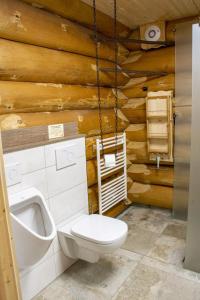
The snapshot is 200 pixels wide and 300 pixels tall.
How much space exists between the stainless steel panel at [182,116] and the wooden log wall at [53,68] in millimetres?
826

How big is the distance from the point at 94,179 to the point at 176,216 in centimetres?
132

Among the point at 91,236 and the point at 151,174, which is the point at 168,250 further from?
the point at 151,174

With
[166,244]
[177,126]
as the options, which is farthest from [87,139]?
[166,244]

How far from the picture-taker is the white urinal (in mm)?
1546

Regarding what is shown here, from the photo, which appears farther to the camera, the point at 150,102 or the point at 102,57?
the point at 150,102

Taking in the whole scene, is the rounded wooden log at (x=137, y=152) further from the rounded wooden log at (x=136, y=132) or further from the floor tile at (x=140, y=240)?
the floor tile at (x=140, y=240)

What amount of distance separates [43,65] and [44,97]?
27 centimetres

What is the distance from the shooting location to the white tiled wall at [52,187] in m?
1.86

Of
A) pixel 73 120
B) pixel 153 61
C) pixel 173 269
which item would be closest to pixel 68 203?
pixel 73 120

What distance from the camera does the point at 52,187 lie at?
2098mm

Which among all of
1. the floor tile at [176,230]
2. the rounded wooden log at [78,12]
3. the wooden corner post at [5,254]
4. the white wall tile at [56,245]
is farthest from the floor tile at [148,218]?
the rounded wooden log at [78,12]

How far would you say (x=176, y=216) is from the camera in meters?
3.25

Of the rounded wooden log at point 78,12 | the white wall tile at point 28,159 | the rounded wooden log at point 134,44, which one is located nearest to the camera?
the white wall tile at point 28,159

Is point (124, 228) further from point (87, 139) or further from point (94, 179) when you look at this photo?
point (87, 139)
